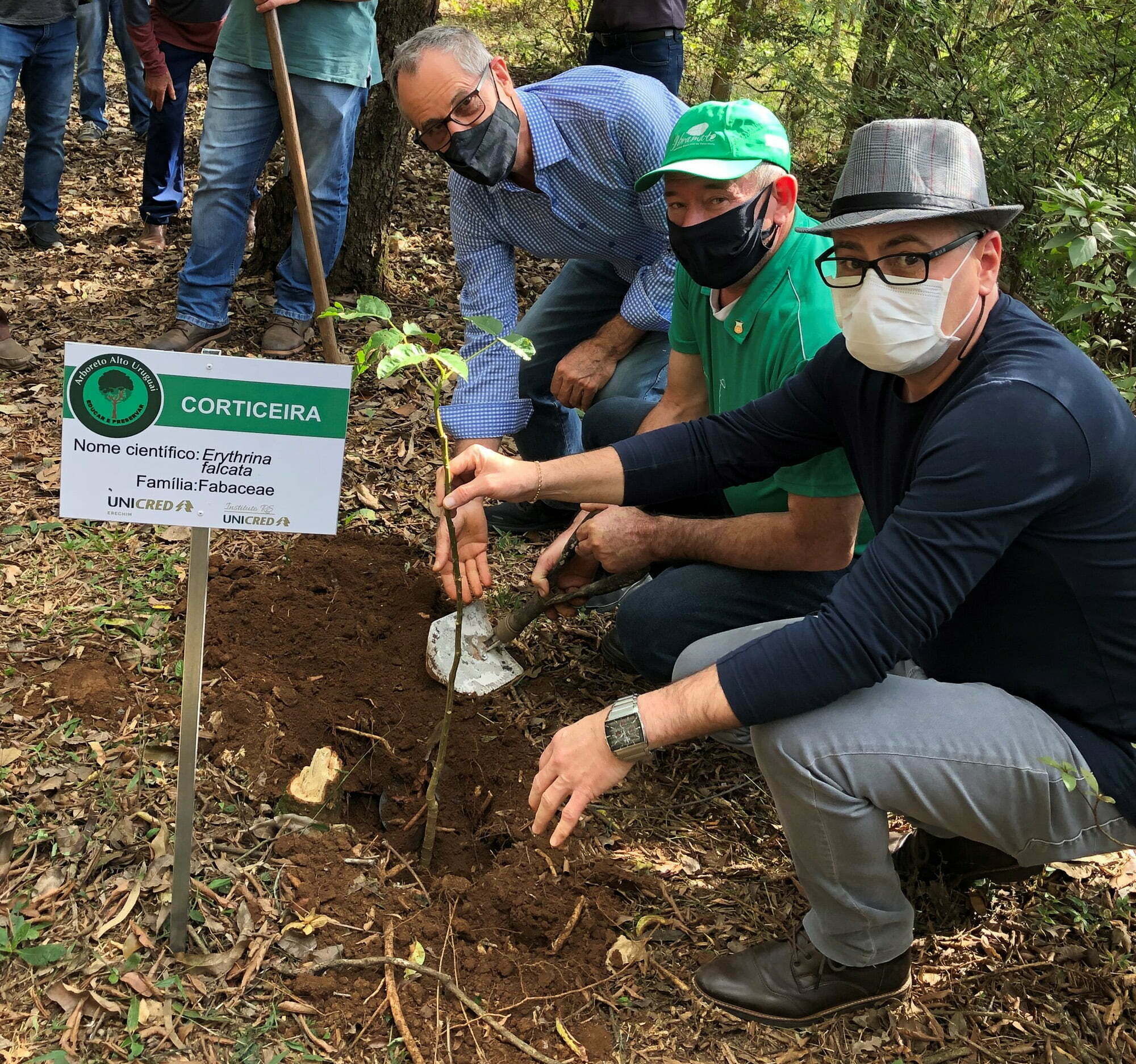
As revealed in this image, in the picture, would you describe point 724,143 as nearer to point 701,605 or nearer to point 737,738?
point 701,605

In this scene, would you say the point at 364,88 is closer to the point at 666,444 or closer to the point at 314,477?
the point at 666,444

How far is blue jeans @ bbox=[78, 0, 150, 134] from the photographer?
664 cm

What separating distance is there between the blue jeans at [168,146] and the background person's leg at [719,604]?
3.91 m

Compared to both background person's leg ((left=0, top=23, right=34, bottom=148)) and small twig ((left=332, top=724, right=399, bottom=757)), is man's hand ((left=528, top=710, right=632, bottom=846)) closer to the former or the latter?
small twig ((left=332, top=724, right=399, bottom=757))

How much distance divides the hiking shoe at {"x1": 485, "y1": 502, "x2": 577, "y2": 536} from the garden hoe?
0.71 m

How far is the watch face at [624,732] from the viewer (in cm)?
185

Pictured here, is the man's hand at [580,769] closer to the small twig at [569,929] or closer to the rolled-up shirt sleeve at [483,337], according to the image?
the small twig at [569,929]

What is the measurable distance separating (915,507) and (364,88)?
3300mm

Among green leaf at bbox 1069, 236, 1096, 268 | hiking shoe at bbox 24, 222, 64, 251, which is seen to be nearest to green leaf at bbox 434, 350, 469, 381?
green leaf at bbox 1069, 236, 1096, 268

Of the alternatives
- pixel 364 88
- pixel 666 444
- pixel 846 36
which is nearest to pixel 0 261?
pixel 364 88

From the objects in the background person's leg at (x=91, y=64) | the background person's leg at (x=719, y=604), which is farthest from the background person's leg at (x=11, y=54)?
the background person's leg at (x=719, y=604)

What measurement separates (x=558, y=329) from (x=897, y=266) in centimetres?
194

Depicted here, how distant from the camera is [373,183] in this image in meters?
4.72

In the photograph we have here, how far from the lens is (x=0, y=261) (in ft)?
16.5
